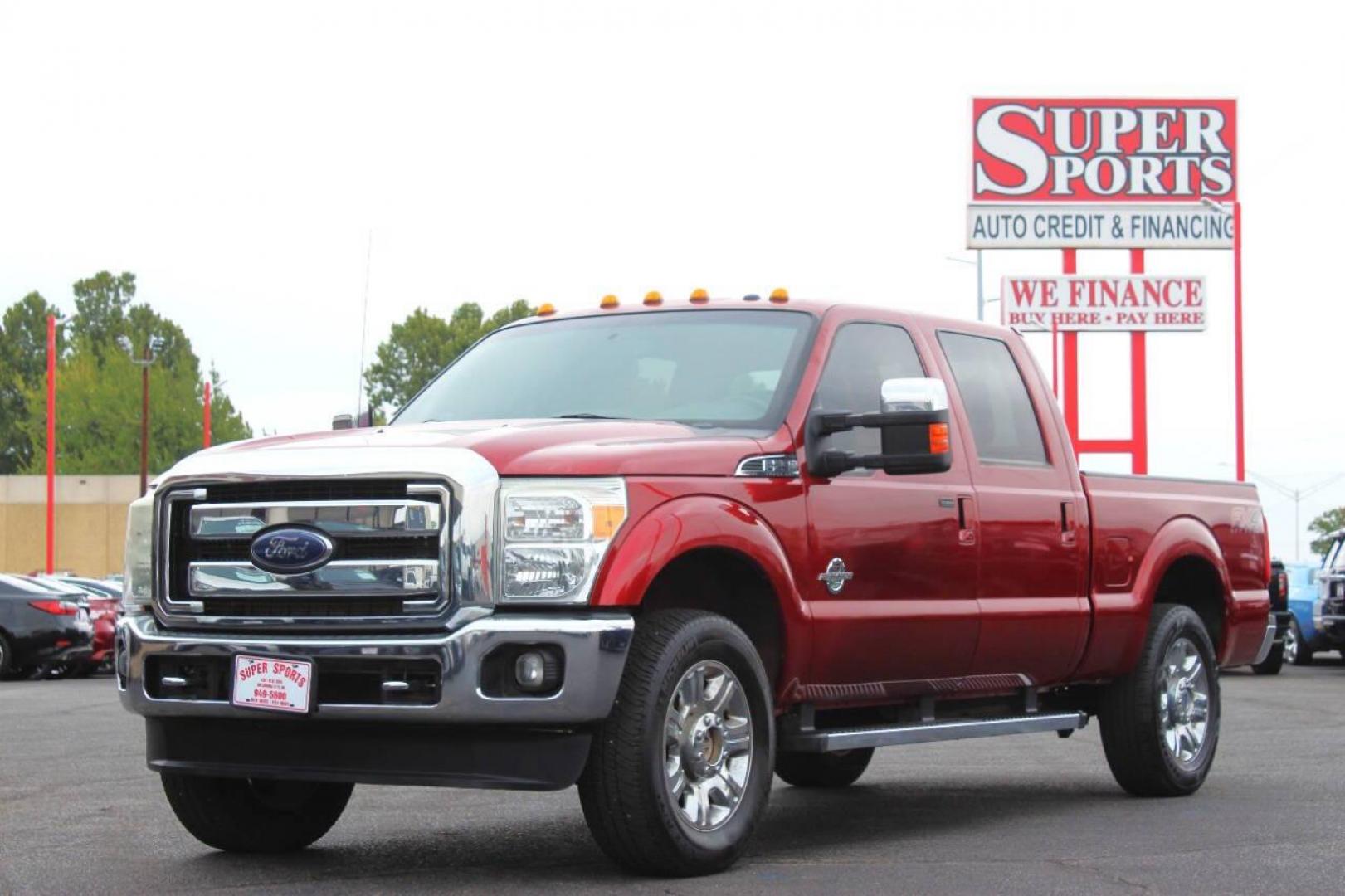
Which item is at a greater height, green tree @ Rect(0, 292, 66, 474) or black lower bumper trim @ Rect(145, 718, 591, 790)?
green tree @ Rect(0, 292, 66, 474)


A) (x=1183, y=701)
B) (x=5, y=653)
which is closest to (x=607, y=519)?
(x=1183, y=701)

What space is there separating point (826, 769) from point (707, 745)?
11.8 feet

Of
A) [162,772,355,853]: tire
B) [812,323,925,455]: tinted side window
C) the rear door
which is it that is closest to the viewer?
[162,772,355,853]: tire

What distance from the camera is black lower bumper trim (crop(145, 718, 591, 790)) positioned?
263 inches

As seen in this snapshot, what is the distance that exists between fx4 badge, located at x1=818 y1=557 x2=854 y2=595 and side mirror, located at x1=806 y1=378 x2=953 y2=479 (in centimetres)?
32

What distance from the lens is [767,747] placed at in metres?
7.36

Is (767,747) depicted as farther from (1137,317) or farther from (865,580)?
(1137,317)

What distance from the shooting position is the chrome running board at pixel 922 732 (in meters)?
7.89

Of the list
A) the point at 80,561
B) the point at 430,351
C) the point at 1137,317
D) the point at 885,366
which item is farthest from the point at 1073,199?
the point at 430,351

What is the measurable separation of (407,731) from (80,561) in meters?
64.0

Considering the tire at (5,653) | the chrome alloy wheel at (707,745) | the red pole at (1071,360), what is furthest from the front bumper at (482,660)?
the red pole at (1071,360)

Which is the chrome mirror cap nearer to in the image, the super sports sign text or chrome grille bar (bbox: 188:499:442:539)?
chrome grille bar (bbox: 188:499:442:539)

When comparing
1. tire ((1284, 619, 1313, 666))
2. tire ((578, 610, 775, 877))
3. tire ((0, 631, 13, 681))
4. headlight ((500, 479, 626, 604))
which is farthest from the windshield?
tire ((1284, 619, 1313, 666))

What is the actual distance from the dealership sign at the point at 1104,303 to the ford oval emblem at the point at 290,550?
2812cm
